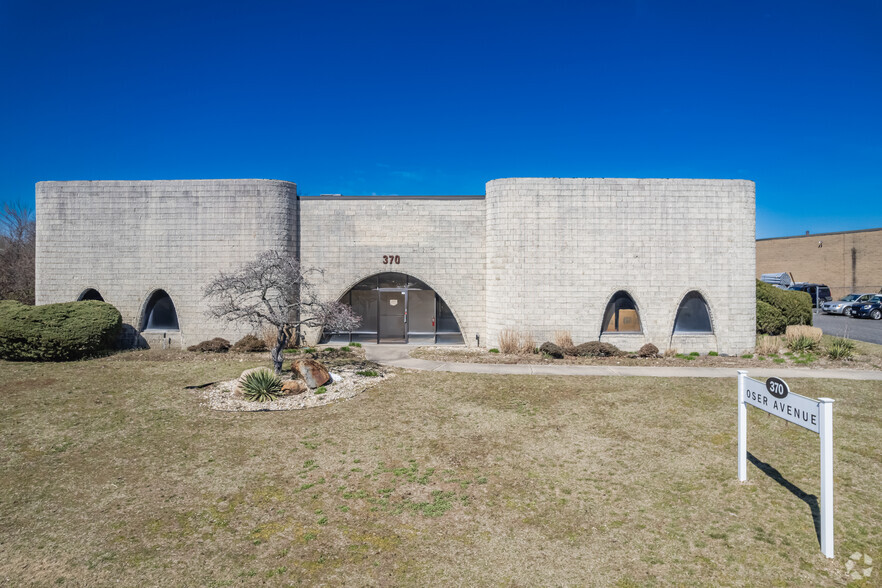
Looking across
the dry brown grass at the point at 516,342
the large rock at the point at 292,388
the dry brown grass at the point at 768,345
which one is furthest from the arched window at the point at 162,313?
the dry brown grass at the point at 768,345

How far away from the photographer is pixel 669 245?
628 inches

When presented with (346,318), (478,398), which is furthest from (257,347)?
(478,398)

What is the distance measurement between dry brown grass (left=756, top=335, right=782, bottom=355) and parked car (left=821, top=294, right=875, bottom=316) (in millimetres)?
19743

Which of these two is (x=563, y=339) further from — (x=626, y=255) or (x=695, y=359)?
(x=695, y=359)

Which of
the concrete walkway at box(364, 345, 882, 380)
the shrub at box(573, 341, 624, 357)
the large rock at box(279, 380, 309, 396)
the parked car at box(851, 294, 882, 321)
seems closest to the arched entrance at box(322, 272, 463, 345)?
the concrete walkway at box(364, 345, 882, 380)

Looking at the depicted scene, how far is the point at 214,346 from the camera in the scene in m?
16.0

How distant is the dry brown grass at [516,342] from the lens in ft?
51.5

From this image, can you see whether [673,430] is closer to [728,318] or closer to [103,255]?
[728,318]

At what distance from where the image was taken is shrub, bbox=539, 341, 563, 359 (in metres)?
15.1

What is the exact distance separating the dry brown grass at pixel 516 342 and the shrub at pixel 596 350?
1.48m

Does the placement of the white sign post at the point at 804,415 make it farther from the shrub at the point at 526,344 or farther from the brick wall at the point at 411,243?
the brick wall at the point at 411,243

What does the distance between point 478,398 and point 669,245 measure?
385 inches

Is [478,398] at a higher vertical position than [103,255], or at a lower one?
lower

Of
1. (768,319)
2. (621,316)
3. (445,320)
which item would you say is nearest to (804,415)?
(621,316)
